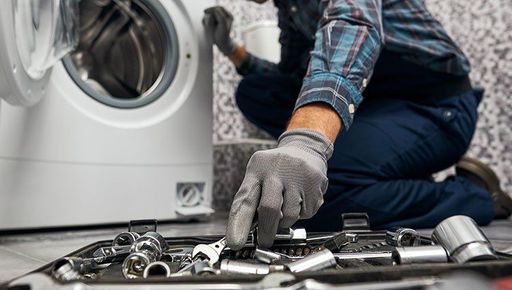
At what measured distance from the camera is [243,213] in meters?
0.65

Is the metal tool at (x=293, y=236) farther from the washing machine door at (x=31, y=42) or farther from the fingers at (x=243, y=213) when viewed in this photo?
the washing machine door at (x=31, y=42)

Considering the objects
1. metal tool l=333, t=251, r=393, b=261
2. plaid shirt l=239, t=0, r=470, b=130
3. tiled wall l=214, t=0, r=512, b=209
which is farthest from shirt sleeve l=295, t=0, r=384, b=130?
tiled wall l=214, t=0, r=512, b=209

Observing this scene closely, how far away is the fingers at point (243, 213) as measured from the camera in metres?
0.62

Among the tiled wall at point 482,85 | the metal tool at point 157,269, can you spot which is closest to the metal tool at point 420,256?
the metal tool at point 157,269

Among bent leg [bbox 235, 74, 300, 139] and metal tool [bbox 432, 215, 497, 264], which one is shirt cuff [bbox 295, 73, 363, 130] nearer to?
metal tool [bbox 432, 215, 497, 264]

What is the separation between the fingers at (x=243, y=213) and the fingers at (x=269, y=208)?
0.5 inches

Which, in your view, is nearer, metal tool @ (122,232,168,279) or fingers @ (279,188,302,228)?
metal tool @ (122,232,168,279)

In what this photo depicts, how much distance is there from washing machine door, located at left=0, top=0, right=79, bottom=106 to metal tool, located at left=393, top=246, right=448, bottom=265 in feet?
2.24

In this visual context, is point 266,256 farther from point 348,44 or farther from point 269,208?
point 348,44

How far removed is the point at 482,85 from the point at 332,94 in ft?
3.87

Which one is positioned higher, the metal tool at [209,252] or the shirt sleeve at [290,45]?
the shirt sleeve at [290,45]

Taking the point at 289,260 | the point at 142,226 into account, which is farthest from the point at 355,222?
the point at 142,226

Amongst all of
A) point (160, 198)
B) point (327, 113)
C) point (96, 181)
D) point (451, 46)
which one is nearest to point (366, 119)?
point (451, 46)

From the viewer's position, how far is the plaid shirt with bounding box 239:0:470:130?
0.81 metres
